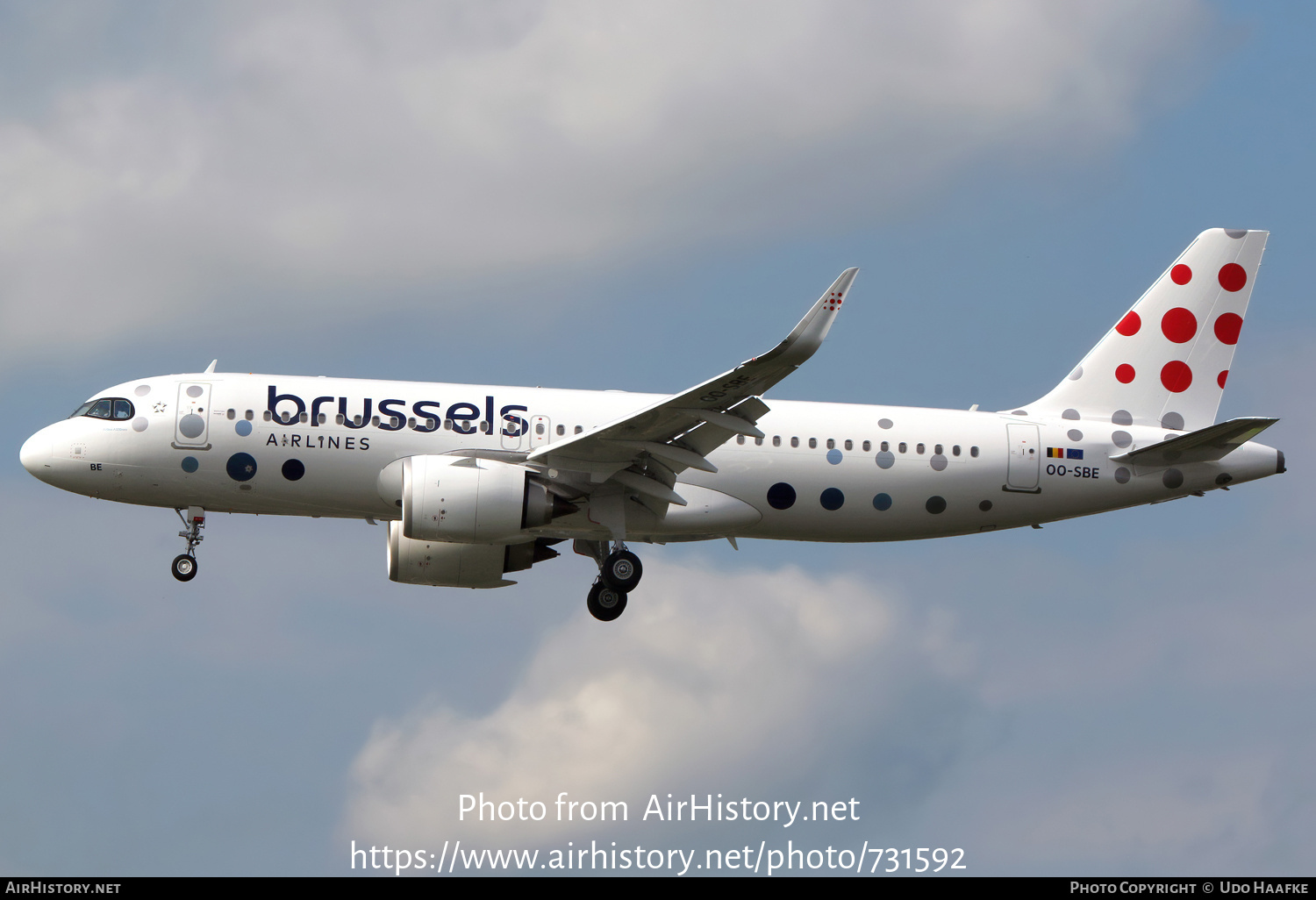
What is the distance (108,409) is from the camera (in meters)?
36.7

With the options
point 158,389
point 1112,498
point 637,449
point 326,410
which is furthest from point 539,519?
point 1112,498

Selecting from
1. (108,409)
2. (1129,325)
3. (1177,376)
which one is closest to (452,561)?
(108,409)

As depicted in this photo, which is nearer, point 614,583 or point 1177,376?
point 614,583

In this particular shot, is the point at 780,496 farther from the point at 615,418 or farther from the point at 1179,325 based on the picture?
the point at 1179,325

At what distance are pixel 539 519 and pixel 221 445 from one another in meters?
7.25

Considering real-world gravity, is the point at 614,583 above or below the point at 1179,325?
below

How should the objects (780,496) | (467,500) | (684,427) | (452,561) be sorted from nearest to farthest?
1. (684,427)
2. (467,500)
3. (780,496)
4. (452,561)

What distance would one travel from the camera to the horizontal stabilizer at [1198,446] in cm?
3703

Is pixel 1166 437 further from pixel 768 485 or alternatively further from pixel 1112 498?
pixel 768 485

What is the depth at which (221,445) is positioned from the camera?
117ft

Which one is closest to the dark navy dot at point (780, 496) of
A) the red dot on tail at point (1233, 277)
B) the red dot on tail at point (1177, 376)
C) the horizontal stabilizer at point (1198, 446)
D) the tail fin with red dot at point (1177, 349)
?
the tail fin with red dot at point (1177, 349)

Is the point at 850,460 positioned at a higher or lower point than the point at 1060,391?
lower

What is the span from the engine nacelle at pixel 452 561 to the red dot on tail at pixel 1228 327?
61.4 ft

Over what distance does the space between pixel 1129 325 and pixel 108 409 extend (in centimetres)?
2590
